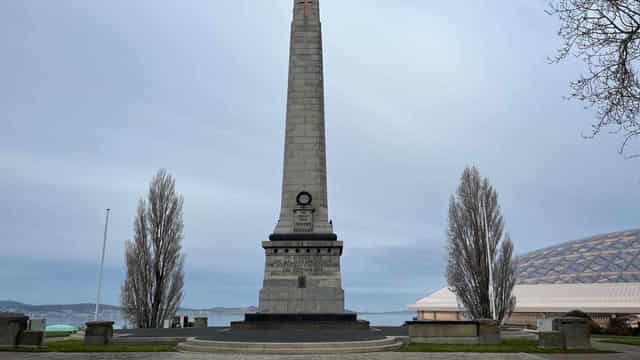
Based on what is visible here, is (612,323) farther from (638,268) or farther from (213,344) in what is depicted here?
(638,268)

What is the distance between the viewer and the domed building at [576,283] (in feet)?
158

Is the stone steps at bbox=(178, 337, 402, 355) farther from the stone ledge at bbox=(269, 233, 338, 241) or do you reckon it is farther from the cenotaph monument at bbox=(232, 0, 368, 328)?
the stone ledge at bbox=(269, 233, 338, 241)

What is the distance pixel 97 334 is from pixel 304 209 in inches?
451

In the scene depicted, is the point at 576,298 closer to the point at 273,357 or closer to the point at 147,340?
the point at 147,340

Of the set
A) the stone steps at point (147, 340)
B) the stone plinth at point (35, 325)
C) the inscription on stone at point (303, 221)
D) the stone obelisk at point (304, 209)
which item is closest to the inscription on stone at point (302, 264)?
the stone obelisk at point (304, 209)

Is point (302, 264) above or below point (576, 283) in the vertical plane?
below

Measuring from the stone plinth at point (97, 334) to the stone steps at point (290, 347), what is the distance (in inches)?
169

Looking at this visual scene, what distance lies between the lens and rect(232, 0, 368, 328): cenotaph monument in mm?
25016

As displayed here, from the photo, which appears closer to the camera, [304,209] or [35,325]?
[35,325]

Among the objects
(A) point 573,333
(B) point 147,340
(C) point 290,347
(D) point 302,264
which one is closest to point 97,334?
(B) point 147,340


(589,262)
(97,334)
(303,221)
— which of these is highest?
(589,262)

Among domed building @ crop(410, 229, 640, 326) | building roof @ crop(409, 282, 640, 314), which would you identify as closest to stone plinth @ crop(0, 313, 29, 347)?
domed building @ crop(410, 229, 640, 326)

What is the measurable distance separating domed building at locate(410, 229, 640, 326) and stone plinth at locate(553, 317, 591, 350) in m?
28.2

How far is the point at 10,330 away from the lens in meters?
17.4
